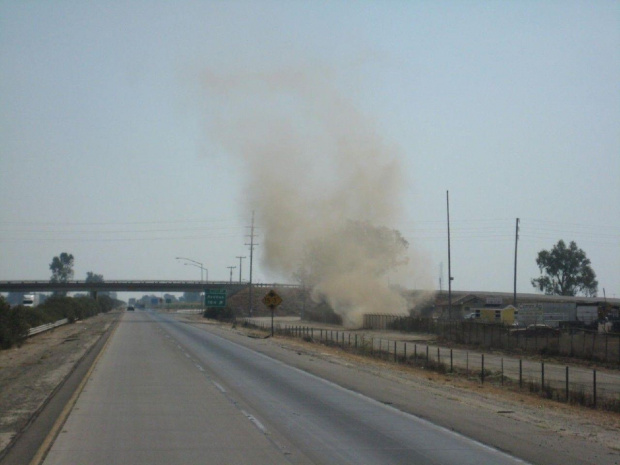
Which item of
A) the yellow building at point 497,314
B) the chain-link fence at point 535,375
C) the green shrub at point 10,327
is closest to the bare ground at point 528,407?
the chain-link fence at point 535,375

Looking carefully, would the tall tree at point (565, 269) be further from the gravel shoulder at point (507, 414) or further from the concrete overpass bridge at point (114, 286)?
the gravel shoulder at point (507, 414)

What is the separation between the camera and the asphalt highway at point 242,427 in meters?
11.1

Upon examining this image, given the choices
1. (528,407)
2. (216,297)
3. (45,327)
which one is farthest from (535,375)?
(216,297)

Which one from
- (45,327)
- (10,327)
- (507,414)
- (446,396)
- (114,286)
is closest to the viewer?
(507,414)

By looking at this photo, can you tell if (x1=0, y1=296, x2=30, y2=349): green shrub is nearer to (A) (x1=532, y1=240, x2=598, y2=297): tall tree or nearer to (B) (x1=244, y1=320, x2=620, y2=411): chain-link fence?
(B) (x1=244, y1=320, x2=620, y2=411): chain-link fence

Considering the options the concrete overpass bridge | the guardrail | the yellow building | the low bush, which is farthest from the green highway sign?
the yellow building

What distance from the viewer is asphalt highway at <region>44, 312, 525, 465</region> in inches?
435

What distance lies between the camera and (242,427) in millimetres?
13695

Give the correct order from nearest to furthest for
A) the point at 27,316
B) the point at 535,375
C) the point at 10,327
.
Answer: the point at 535,375
the point at 10,327
the point at 27,316

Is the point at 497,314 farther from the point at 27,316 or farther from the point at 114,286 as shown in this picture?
the point at 114,286

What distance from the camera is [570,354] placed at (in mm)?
42719

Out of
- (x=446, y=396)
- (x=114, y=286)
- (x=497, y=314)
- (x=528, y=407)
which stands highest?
(x=114, y=286)

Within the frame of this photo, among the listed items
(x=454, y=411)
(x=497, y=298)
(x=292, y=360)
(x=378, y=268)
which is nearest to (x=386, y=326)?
(x=497, y=298)

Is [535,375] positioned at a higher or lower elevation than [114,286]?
lower
